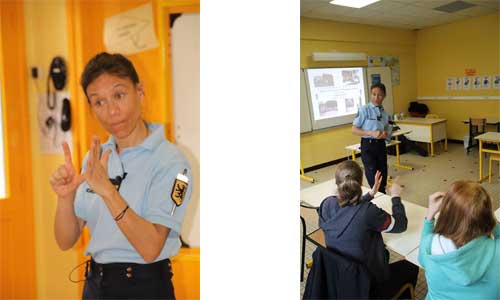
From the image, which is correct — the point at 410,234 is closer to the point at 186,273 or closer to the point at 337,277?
the point at 337,277

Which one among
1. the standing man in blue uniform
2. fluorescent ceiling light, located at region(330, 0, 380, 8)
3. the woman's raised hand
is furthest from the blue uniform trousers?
the woman's raised hand

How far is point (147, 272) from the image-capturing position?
1.41m

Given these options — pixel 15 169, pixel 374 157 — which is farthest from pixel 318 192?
pixel 15 169

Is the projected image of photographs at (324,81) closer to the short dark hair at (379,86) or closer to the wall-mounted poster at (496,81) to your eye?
the short dark hair at (379,86)

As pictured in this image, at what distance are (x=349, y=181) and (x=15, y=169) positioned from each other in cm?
125

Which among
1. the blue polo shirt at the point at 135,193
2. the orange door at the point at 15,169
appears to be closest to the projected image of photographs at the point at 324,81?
the blue polo shirt at the point at 135,193

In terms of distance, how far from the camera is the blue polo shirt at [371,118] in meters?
1.28

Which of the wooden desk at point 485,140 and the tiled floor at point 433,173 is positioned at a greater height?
the wooden desk at point 485,140

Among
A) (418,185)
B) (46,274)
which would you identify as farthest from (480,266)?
(46,274)

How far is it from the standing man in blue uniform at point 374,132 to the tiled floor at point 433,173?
3cm

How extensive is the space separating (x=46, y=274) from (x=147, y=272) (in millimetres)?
391

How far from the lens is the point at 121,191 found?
136 cm

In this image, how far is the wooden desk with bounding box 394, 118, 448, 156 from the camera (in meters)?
1.28

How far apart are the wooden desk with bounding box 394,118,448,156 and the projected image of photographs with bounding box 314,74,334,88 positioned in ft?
0.90
